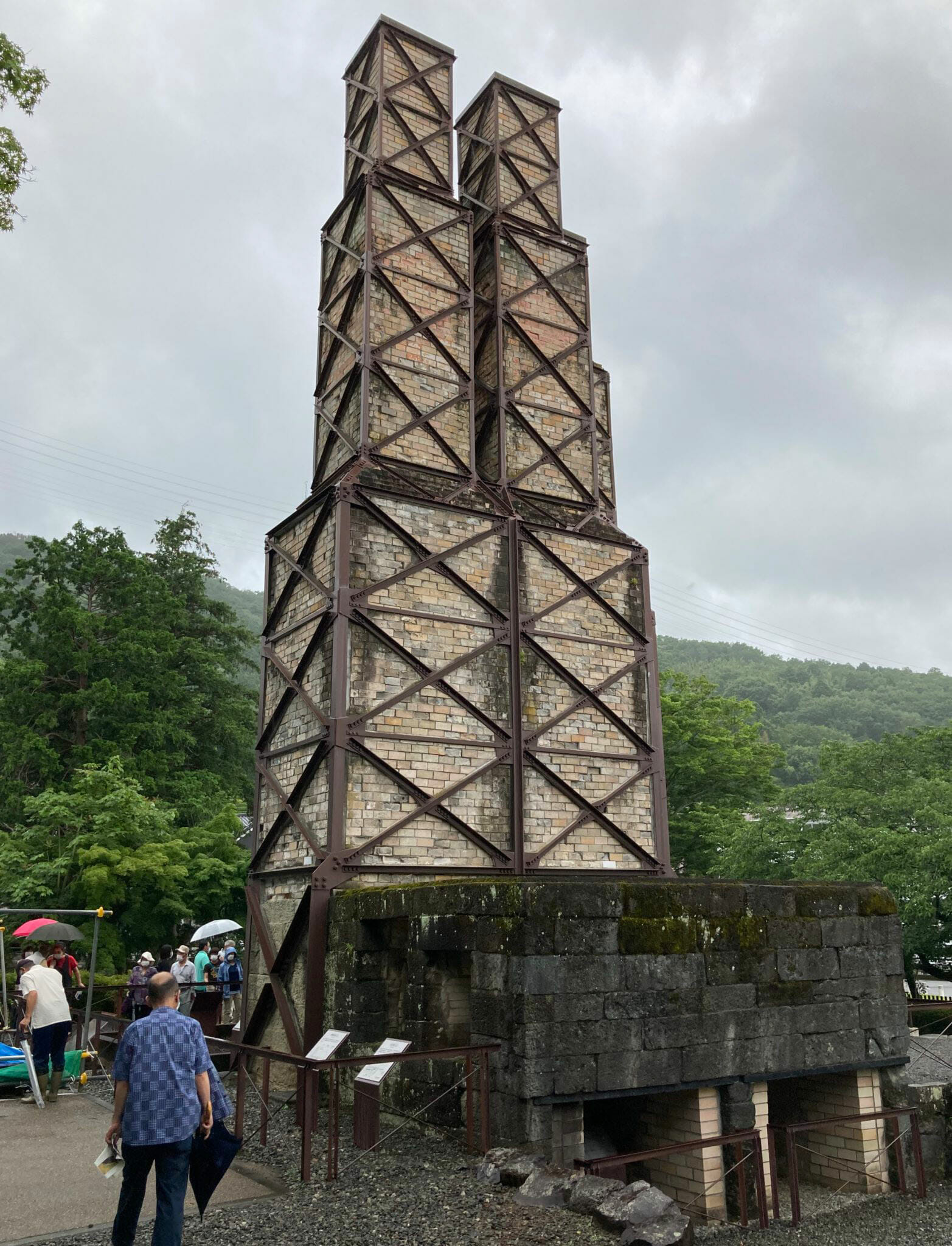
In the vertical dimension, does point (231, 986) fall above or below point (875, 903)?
below

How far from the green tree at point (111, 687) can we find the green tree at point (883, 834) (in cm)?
1521

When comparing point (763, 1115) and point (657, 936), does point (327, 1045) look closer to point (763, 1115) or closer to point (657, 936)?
point (657, 936)

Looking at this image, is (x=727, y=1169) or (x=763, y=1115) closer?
(x=727, y=1169)

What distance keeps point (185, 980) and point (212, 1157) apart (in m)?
10.1

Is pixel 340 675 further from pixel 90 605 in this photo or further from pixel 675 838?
pixel 90 605

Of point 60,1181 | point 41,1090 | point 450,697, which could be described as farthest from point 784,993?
point 41,1090

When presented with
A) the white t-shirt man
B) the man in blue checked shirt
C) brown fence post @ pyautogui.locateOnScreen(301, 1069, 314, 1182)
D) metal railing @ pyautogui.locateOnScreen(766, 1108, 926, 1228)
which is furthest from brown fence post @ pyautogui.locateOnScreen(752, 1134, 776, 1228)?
the white t-shirt man

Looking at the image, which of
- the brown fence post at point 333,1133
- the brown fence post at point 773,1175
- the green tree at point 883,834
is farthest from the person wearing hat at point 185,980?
the green tree at point 883,834

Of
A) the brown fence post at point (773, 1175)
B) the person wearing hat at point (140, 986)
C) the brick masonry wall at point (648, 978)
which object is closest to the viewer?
the brick masonry wall at point (648, 978)

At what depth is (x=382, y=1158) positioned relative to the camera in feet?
27.2

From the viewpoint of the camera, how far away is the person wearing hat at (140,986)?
1338cm

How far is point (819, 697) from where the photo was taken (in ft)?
289

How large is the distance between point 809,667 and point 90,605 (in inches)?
3405

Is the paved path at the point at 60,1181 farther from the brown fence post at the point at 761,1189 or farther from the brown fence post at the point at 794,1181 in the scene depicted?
the brown fence post at the point at 794,1181
